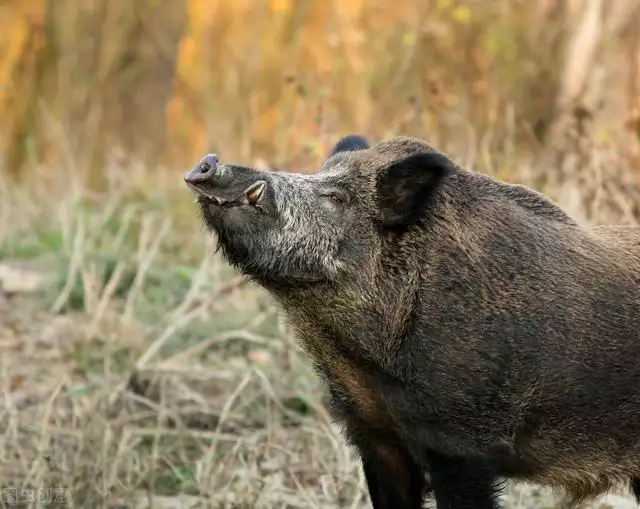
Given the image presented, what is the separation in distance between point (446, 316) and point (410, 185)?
0.50 m

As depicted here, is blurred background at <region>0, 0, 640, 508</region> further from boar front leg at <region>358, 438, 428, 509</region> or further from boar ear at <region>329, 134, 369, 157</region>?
boar ear at <region>329, 134, 369, 157</region>

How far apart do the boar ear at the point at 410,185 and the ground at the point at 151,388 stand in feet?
4.80

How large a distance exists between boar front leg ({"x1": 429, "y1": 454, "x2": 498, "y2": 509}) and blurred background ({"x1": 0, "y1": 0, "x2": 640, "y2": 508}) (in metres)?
1.12

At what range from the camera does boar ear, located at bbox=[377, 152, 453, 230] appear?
4.00 metres

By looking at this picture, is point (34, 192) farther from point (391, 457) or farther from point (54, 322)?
point (391, 457)

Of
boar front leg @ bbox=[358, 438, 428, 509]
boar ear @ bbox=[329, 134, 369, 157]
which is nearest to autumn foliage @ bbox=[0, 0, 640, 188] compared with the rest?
boar ear @ bbox=[329, 134, 369, 157]

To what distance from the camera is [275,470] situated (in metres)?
5.35

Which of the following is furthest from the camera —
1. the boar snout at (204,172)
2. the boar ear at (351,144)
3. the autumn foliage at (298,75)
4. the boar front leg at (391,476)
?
the autumn foliage at (298,75)

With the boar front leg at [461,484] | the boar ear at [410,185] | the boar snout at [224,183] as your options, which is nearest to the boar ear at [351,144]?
the boar ear at [410,185]

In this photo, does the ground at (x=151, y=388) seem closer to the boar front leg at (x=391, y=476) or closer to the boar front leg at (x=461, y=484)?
the boar front leg at (x=391, y=476)

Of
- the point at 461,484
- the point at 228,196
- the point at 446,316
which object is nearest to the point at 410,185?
the point at 446,316

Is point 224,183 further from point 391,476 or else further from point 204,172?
point 391,476

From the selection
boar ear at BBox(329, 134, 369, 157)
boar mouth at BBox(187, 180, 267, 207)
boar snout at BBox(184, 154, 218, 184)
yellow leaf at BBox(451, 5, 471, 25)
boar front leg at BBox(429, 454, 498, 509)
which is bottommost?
boar front leg at BBox(429, 454, 498, 509)

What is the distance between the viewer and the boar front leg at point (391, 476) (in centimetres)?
419
